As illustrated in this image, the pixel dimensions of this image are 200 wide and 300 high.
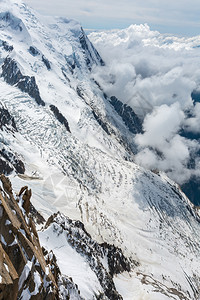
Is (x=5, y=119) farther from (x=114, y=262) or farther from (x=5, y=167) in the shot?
(x=114, y=262)

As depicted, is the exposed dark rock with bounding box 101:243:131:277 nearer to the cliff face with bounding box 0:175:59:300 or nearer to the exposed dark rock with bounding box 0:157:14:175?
the exposed dark rock with bounding box 0:157:14:175

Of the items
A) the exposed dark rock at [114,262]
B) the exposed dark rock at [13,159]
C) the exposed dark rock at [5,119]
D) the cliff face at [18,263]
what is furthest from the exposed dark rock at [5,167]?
the cliff face at [18,263]

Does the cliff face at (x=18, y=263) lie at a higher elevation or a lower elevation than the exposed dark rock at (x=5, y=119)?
higher

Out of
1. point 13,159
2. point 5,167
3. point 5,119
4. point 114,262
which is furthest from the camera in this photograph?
point 5,119

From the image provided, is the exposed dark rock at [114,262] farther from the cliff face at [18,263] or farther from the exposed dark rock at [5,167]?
the cliff face at [18,263]

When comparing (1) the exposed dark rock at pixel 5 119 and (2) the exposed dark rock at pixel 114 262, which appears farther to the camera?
(1) the exposed dark rock at pixel 5 119

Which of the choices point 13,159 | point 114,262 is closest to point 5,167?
point 13,159

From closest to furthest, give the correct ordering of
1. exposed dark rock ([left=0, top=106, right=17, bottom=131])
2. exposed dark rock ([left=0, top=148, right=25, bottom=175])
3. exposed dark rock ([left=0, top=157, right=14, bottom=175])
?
exposed dark rock ([left=0, top=157, right=14, bottom=175]), exposed dark rock ([left=0, top=148, right=25, bottom=175]), exposed dark rock ([left=0, top=106, right=17, bottom=131])

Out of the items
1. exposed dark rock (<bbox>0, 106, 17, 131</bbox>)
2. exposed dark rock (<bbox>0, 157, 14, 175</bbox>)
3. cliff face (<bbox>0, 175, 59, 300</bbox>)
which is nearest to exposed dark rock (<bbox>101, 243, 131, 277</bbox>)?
exposed dark rock (<bbox>0, 157, 14, 175</bbox>)
